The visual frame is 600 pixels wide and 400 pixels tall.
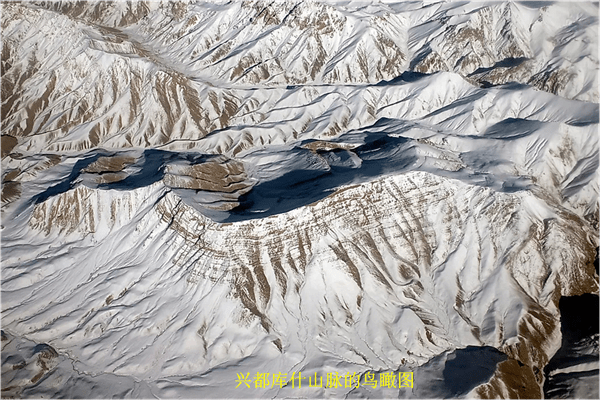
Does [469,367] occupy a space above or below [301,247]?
below

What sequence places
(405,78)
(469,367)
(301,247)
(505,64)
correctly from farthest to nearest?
(505,64)
(405,78)
(301,247)
(469,367)

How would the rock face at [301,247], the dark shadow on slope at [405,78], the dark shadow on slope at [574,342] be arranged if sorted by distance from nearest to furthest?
the dark shadow on slope at [574,342] < the rock face at [301,247] < the dark shadow on slope at [405,78]

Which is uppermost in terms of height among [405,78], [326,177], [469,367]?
[405,78]

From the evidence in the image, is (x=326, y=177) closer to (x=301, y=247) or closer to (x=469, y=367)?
(x=301, y=247)

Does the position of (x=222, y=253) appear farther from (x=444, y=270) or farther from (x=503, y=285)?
(x=503, y=285)

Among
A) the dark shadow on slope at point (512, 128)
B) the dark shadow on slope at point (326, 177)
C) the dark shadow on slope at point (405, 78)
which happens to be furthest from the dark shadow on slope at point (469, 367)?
the dark shadow on slope at point (405, 78)

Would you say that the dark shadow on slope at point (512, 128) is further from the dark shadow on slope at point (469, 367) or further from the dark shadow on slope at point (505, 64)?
the dark shadow on slope at point (469, 367)

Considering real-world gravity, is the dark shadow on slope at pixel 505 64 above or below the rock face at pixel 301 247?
above

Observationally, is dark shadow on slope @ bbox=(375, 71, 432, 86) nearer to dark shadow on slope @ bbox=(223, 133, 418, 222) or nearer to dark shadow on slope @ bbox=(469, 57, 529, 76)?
dark shadow on slope @ bbox=(469, 57, 529, 76)

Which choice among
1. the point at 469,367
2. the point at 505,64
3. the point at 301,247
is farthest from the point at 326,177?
the point at 505,64
